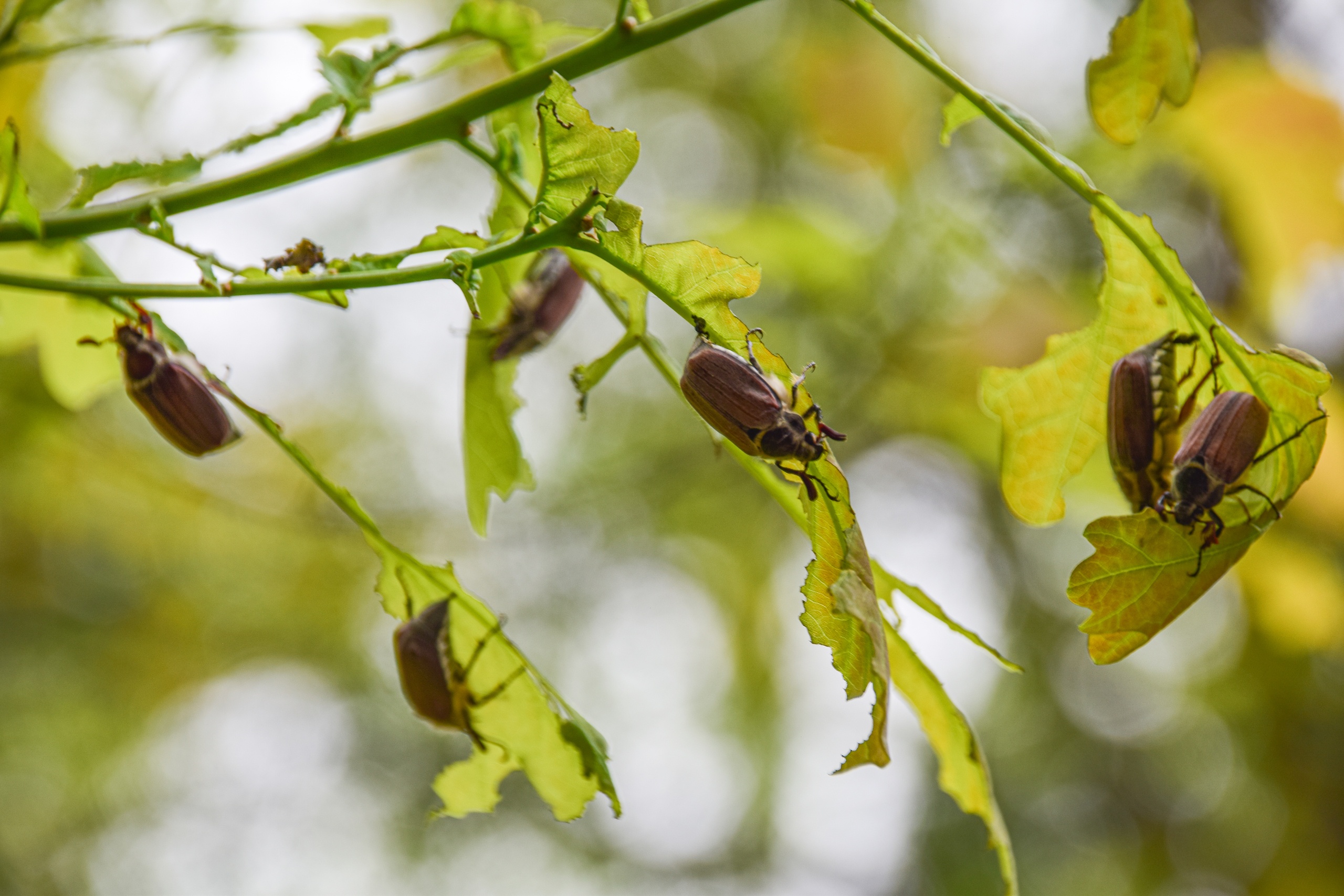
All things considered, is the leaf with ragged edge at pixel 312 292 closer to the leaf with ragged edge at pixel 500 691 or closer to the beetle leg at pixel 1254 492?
the leaf with ragged edge at pixel 500 691

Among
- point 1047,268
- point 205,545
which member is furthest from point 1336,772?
point 205,545

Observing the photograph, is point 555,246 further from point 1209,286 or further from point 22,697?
point 22,697

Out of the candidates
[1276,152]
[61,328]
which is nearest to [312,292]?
[61,328]

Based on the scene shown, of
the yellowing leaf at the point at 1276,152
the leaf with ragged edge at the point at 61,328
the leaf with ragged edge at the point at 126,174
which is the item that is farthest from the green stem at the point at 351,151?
the yellowing leaf at the point at 1276,152

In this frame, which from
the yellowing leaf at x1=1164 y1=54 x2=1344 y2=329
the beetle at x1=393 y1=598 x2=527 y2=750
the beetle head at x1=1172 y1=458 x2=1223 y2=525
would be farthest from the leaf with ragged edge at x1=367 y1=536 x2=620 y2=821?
the yellowing leaf at x1=1164 y1=54 x2=1344 y2=329

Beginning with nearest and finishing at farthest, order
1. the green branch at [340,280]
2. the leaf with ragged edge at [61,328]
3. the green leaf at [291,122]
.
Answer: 1. the green branch at [340,280]
2. the green leaf at [291,122]
3. the leaf with ragged edge at [61,328]

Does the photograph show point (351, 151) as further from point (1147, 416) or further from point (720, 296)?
point (1147, 416)

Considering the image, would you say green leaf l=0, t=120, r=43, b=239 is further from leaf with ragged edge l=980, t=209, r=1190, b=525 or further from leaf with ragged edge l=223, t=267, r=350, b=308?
leaf with ragged edge l=980, t=209, r=1190, b=525
